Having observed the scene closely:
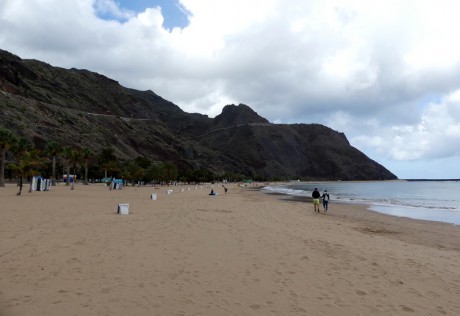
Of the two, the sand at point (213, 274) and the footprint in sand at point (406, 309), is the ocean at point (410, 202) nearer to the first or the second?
the sand at point (213, 274)

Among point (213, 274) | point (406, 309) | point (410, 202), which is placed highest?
point (410, 202)

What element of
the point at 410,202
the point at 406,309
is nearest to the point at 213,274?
the point at 406,309

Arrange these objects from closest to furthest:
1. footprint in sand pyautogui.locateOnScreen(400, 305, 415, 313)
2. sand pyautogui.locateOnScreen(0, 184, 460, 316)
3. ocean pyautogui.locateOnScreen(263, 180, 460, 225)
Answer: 1. sand pyautogui.locateOnScreen(0, 184, 460, 316)
2. footprint in sand pyautogui.locateOnScreen(400, 305, 415, 313)
3. ocean pyautogui.locateOnScreen(263, 180, 460, 225)

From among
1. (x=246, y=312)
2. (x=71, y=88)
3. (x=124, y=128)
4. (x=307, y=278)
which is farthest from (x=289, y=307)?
(x=71, y=88)

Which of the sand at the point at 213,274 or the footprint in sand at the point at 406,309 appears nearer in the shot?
the sand at the point at 213,274

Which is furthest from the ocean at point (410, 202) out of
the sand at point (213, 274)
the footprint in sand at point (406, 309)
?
the footprint in sand at point (406, 309)

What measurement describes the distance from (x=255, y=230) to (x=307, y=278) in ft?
23.7

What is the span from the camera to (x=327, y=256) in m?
10.7

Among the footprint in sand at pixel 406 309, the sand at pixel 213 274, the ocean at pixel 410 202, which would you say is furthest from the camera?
the ocean at pixel 410 202

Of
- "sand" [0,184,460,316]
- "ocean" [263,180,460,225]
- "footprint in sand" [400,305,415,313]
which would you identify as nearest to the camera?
"sand" [0,184,460,316]

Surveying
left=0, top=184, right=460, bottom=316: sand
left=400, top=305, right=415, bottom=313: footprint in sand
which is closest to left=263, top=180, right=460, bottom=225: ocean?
left=0, top=184, right=460, bottom=316: sand

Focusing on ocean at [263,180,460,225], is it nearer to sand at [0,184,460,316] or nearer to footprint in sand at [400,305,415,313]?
sand at [0,184,460,316]

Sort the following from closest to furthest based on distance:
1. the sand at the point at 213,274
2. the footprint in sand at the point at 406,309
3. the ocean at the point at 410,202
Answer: the sand at the point at 213,274 < the footprint in sand at the point at 406,309 < the ocean at the point at 410,202

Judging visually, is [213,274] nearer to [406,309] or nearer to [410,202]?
[406,309]
